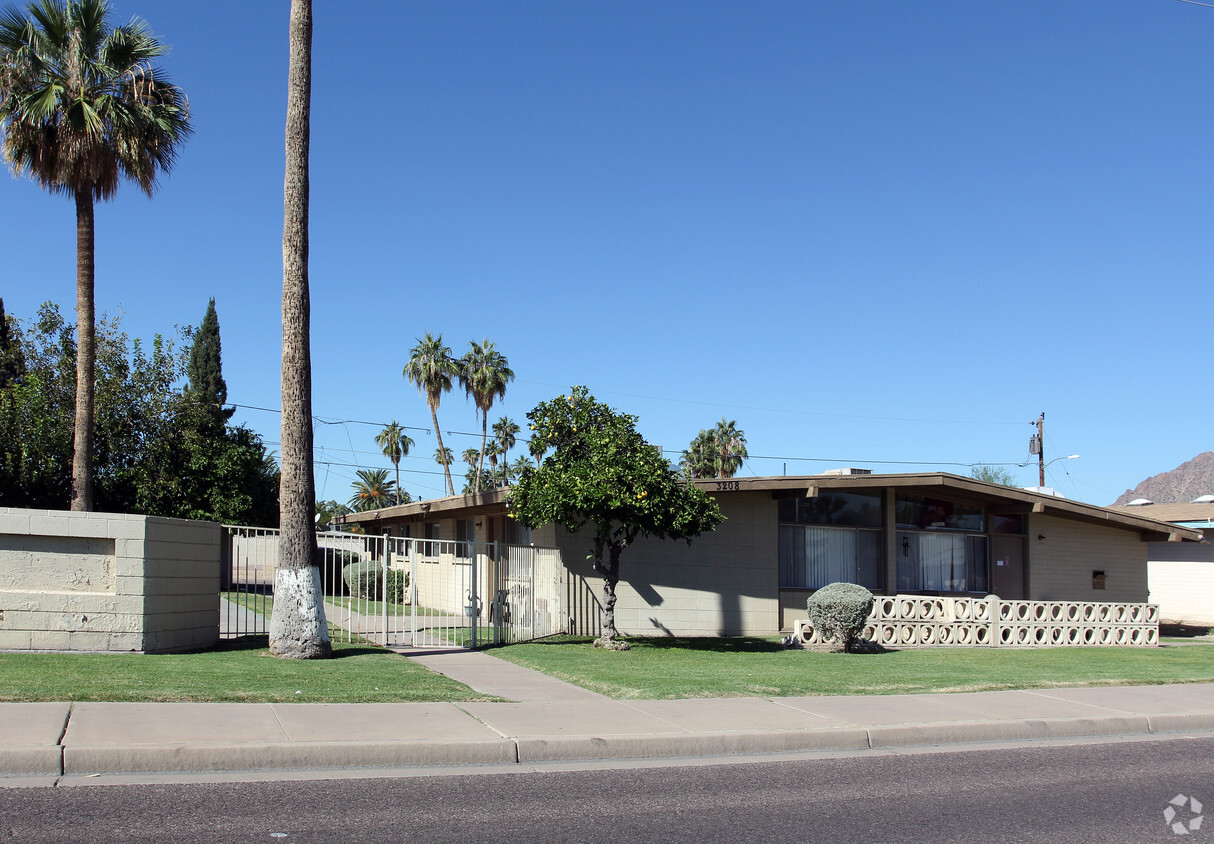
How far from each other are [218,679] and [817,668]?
8125mm

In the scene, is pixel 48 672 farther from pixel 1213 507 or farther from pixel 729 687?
pixel 1213 507

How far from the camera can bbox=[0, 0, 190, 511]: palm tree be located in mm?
16891

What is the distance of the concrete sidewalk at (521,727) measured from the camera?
734 centimetres

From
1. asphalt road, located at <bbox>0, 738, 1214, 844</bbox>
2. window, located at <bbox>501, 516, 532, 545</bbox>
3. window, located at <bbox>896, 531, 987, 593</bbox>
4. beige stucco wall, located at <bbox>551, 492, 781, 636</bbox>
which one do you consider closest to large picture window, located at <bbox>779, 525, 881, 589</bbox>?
beige stucco wall, located at <bbox>551, 492, 781, 636</bbox>

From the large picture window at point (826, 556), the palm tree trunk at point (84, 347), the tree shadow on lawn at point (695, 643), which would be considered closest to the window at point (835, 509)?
the large picture window at point (826, 556)

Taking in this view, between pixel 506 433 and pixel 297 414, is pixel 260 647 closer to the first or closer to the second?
pixel 297 414

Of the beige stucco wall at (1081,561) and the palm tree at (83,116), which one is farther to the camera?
the beige stucco wall at (1081,561)

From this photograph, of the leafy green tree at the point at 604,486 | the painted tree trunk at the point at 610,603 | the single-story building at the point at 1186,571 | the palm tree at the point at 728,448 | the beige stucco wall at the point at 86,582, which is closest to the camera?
the beige stucco wall at the point at 86,582

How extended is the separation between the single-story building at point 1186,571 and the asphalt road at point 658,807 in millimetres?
23832

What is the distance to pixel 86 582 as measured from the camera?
39.5 ft

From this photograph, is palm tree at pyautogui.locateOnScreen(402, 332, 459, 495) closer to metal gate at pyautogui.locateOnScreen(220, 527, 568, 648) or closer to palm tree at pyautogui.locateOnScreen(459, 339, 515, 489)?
palm tree at pyautogui.locateOnScreen(459, 339, 515, 489)

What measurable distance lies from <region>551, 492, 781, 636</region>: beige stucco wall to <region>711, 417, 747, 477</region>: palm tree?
137ft

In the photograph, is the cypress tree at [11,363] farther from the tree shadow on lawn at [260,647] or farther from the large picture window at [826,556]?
the large picture window at [826,556]

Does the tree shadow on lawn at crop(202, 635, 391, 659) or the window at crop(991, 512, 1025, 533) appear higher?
the window at crop(991, 512, 1025, 533)
